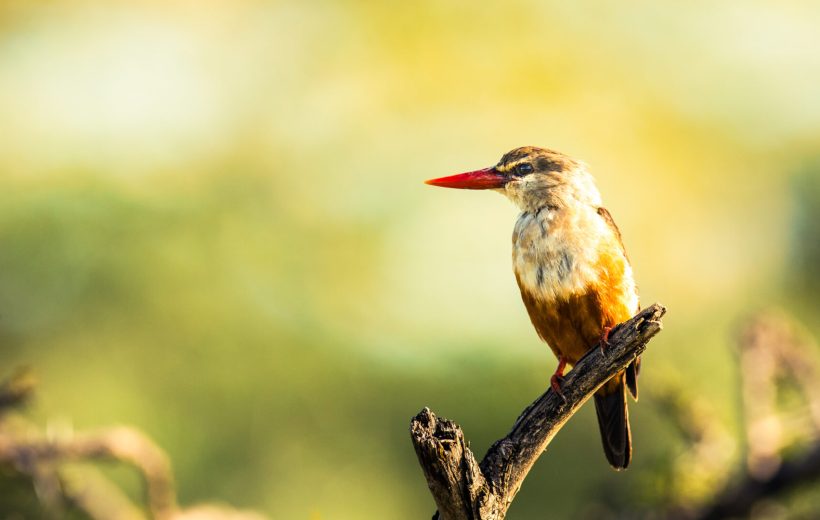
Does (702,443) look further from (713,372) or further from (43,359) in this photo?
(43,359)

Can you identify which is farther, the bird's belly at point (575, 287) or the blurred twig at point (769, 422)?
the blurred twig at point (769, 422)

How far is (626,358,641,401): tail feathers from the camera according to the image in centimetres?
416

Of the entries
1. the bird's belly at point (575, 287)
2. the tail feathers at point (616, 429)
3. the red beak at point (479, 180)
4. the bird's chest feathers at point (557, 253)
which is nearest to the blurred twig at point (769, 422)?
the tail feathers at point (616, 429)

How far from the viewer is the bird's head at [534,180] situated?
4.16 m

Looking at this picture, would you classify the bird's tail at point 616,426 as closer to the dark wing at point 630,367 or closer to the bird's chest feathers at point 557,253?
the dark wing at point 630,367

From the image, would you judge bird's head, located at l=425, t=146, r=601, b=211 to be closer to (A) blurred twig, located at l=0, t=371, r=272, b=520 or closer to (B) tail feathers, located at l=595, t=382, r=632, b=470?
(B) tail feathers, located at l=595, t=382, r=632, b=470

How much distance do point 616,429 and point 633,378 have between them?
236 millimetres

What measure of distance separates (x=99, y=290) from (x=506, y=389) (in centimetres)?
381

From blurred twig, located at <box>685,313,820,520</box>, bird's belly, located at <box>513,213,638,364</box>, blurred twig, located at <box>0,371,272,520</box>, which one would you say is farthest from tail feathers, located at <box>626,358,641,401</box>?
blurred twig, located at <box>0,371,272,520</box>

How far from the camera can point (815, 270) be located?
1039 cm

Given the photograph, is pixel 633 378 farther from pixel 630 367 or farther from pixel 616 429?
pixel 616 429

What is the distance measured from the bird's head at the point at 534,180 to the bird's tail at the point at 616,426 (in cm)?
80

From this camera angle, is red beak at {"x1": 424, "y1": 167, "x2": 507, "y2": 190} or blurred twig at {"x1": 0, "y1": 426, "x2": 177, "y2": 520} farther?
red beak at {"x1": 424, "y1": 167, "x2": 507, "y2": 190}

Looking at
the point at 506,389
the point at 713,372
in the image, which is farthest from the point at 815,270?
the point at 506,389
